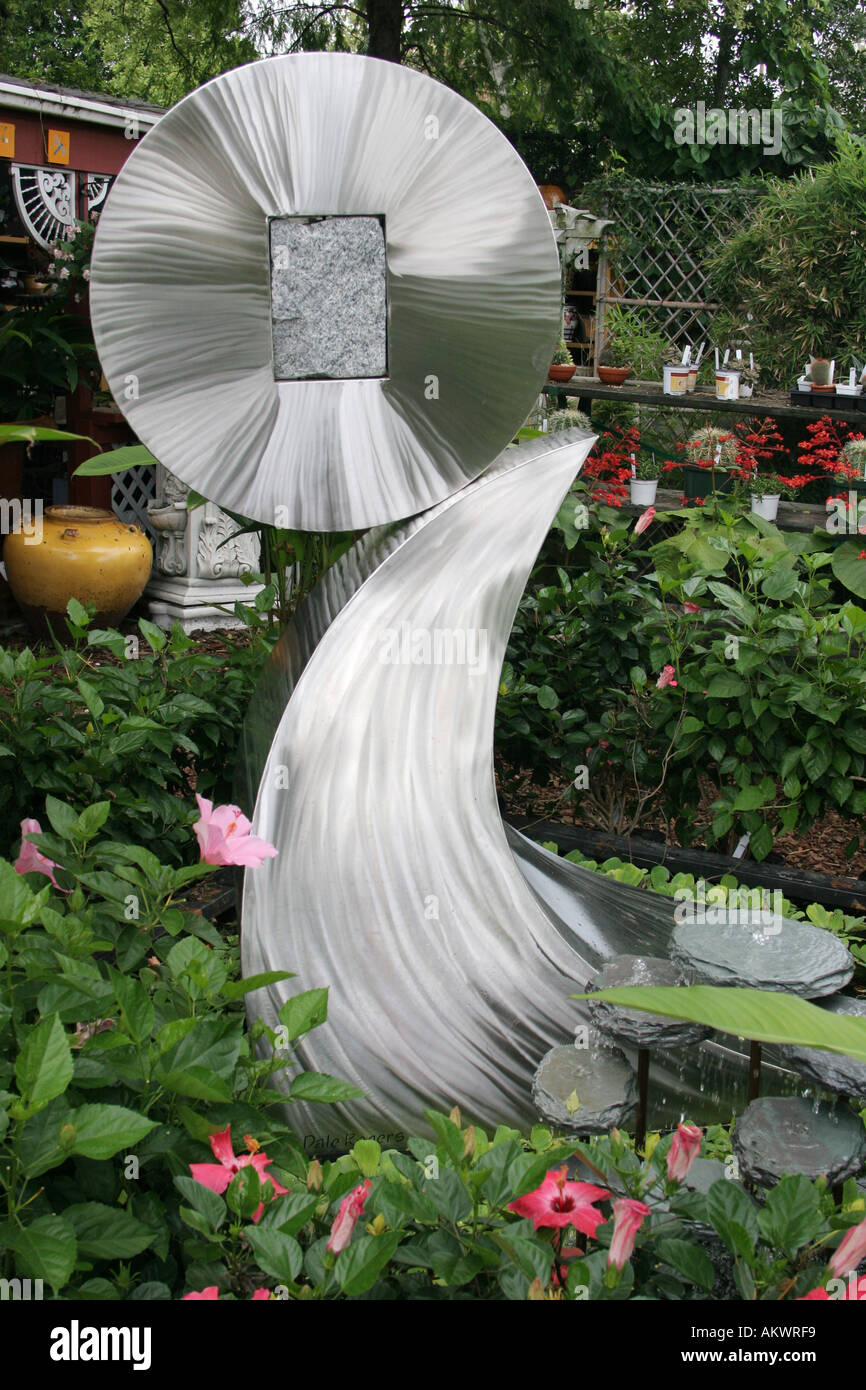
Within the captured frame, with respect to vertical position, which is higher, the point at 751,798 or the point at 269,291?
the point at 269,291

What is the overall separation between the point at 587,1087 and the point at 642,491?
17.7ft

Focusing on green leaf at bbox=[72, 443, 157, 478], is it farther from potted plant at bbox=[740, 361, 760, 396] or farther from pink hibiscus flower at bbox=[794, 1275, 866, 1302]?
potted plant at bbox=[740, 361, 760, 396]

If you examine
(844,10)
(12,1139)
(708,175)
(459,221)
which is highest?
(844,10)

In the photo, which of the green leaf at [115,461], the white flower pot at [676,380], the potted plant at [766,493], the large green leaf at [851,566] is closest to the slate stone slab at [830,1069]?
the green leaf at [115,461]

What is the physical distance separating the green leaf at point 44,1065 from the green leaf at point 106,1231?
0.12 m

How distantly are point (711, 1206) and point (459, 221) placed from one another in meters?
1.58

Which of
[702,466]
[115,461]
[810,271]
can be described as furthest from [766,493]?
[115,461]

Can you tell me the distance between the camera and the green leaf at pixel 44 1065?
98 cm

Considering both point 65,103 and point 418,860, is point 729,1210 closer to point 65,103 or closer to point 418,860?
point 418,860

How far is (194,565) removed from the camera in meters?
6.25

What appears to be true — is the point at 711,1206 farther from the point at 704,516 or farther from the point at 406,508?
the point at 704,516

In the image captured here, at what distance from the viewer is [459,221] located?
2.07 metres

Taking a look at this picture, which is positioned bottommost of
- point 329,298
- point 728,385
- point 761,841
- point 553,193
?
point 761,841

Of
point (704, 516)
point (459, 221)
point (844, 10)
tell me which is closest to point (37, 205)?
point (704, 516)
